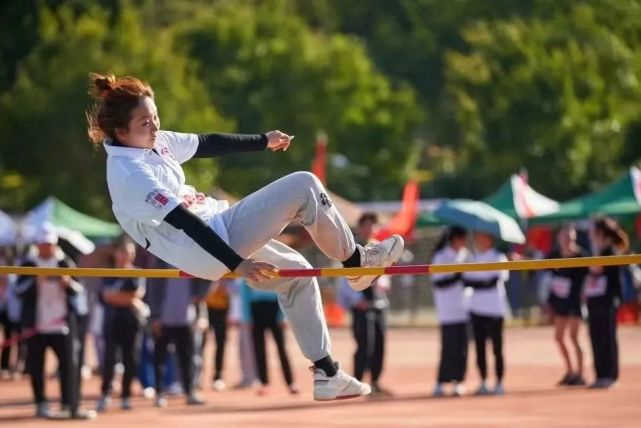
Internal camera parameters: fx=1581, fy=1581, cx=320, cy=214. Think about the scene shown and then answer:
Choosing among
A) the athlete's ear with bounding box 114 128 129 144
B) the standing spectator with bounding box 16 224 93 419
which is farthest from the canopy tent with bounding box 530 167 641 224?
the athlete's ear with bounding box 114 128 129 144

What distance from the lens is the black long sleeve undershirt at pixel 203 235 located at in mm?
10016

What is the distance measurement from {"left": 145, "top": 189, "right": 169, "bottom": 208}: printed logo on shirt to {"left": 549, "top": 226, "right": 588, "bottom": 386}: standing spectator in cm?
1099

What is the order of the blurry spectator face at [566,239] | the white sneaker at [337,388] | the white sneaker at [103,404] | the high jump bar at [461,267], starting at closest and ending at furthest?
the high jump bar at [461,267] < the white sneaker at [337,388] < the white sneaker at [103,404] < the blurry spectator face at [566,239]

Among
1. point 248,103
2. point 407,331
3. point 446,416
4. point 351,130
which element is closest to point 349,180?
point 351,130

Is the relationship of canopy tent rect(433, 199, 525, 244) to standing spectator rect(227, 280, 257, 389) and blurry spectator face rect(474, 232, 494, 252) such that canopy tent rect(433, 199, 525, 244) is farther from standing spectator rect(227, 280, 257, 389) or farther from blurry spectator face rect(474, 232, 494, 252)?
standing spectator rect(227, 280, 257, 389)

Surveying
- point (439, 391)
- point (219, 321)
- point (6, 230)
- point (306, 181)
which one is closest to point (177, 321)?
point (219, 321)

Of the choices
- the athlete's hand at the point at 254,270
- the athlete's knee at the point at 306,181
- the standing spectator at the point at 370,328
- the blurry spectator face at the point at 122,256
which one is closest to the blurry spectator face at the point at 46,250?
the blurry spectator face at the point at 122,256

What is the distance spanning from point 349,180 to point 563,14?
49.2 ft

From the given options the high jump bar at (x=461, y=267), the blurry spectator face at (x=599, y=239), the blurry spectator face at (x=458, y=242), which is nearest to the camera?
the high jump bar at (x=461, y=267)

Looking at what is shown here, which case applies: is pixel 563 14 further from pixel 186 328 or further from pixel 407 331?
pixel 186 328

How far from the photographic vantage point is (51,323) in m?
18.3

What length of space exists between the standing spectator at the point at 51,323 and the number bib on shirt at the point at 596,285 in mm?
6448

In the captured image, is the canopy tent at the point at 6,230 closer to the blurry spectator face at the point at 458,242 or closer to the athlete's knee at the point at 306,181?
the blurry spectator face at the point at 458,242

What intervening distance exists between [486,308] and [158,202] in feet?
34.3
